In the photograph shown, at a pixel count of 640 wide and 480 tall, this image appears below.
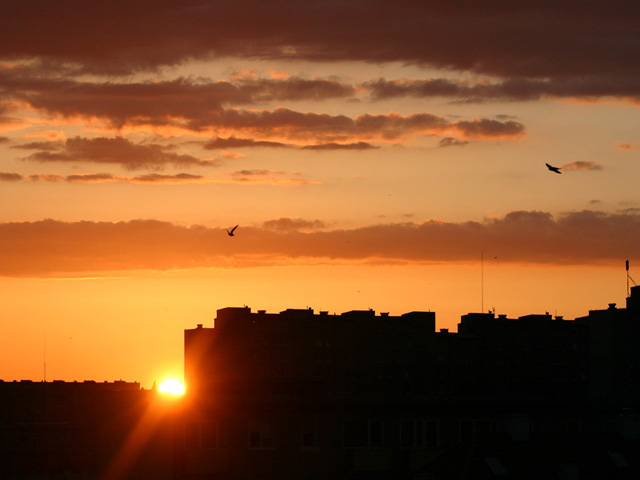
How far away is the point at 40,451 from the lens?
172 metres

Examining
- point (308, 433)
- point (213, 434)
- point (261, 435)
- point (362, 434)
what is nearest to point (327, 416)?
point (308, 433)

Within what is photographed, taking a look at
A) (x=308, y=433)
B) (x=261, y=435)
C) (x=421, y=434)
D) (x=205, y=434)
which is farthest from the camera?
(x=421, y=434)

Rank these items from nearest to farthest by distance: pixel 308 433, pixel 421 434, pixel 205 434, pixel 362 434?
pixel 205 434 → pixel 308 433 → pixel 362 434 → pixel 421 434

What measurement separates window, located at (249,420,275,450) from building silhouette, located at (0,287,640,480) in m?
0.08

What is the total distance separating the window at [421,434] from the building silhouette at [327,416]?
87 millimetres

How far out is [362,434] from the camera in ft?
259

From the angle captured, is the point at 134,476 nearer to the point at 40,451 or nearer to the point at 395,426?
the point at 40,451

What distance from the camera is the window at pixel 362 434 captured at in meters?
78.6

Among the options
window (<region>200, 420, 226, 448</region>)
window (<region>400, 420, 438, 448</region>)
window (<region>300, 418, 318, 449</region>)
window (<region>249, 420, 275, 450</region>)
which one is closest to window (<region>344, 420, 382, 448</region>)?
window (<region>400, 420, 438, 448</region>)

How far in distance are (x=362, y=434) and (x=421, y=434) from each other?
3790 mm

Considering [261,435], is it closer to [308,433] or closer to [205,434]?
[308,433]

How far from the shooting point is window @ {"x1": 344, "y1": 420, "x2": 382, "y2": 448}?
78.6m

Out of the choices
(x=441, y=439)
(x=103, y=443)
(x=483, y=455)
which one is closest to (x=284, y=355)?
(x=103, y=443)

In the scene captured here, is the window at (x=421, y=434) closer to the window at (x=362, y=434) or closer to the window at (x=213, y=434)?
the window at (x=362, y=434)
